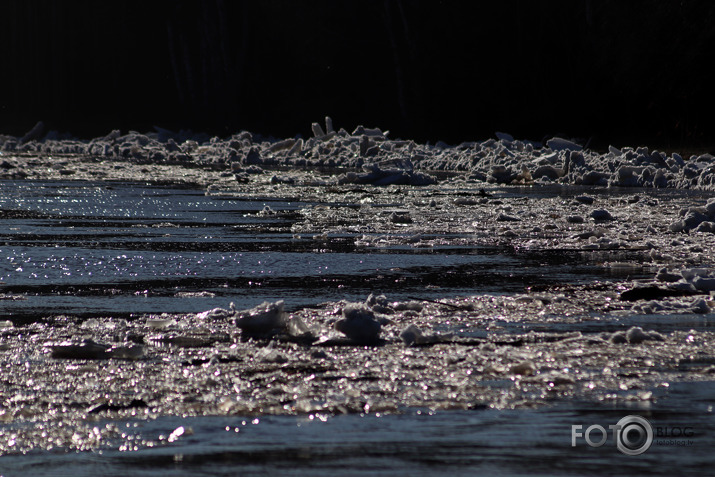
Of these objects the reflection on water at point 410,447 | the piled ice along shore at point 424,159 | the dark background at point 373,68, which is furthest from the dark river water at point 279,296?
the dark background at point 373,68

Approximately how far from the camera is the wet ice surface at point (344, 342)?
11.9 ft

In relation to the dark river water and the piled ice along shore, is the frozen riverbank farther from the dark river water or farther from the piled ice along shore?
the piled ice along shore

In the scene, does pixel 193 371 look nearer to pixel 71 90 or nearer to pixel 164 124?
pixel 164 124

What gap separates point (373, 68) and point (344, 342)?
130 feet

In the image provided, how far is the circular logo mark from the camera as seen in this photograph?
3480mm

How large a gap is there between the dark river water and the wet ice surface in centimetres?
2

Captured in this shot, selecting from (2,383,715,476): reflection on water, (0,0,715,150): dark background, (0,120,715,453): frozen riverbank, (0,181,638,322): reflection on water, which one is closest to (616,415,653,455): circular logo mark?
(2,383,715,476): reflection on water

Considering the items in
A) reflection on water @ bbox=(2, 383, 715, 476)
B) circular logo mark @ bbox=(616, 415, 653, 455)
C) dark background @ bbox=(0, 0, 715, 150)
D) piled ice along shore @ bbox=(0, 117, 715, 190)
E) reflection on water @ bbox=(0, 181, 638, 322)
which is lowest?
piled ice along shore @ bbox=(0, 117, 715, 190)

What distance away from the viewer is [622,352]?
16.0ft

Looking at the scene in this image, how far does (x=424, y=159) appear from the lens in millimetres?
27844

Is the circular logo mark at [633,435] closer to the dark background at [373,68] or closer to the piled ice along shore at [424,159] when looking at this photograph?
the piled ice along shore at [424,159]

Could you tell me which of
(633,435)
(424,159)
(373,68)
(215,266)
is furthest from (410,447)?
(373,68)

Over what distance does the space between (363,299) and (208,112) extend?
159ft

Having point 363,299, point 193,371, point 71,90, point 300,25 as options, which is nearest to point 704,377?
point 193,371
